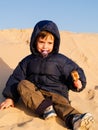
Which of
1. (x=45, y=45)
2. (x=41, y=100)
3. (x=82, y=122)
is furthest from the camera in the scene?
(x=45, y=45)

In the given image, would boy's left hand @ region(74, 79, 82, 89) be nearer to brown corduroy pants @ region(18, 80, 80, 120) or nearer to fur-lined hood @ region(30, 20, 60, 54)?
brown corduroy pants @ region(18, 80, 80, 120)

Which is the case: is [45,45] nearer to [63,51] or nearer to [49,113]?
[49,113]

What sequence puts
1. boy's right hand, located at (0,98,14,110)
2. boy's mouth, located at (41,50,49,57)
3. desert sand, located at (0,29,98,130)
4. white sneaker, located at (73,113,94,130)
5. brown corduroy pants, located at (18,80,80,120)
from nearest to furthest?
1. white sneaker, located at (73,113,94,130)
2. desert sand, located at (0,29,98,130)
3. brown corduroy pants, located at (18,80,80,120)
4. boy's right hand, located at (0,98,14,110)
5. boy's mouth, located at (41,50,49,57)

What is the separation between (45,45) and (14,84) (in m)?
0.59

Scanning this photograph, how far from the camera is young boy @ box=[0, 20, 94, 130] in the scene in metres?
4.04

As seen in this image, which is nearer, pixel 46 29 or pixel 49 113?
pixel 49 113

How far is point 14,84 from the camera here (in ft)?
14.3

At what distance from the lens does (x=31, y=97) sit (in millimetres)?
4078

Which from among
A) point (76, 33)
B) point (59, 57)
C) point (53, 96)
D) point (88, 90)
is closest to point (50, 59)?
point (59, 57)

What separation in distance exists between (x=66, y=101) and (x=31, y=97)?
40 cm


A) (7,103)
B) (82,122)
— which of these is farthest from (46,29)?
(82,122)

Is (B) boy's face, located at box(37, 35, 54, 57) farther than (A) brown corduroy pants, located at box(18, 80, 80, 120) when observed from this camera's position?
Yes

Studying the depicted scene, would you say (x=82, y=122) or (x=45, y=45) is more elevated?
(x=45, y=45)

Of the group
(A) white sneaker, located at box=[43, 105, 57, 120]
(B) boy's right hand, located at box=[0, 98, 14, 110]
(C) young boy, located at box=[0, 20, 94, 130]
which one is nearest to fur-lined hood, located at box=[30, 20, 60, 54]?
(C) young boy, located at box=[0, 20, 94, 130]
